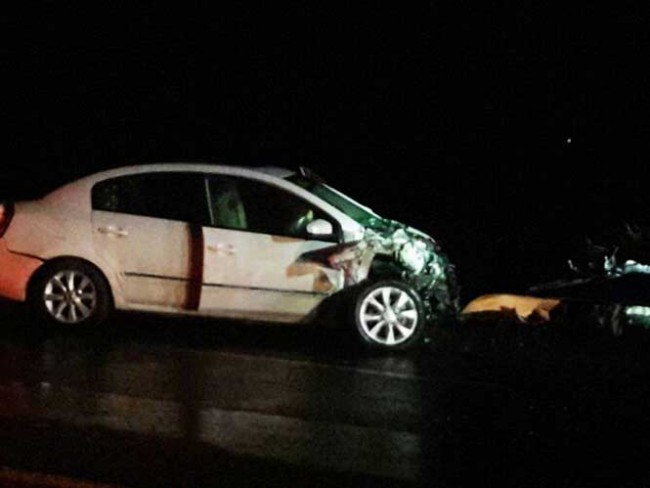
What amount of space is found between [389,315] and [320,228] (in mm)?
914

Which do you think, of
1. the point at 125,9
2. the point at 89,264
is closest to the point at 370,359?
the point at 89,264

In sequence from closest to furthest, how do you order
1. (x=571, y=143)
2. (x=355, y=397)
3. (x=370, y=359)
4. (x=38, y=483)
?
(x=38, y=483)
(x=355, y=397)
(x=370, y=359)
(x=571, y=143)

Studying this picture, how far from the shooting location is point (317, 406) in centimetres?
845

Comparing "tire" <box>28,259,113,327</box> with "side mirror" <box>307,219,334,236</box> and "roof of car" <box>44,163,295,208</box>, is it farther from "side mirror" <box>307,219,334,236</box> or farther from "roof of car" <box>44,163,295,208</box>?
"side mirror" <box>307,219,334,236</box>

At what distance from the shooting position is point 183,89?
27.0m

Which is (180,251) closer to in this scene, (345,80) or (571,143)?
(571,143)

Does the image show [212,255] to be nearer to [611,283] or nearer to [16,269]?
[16,269]

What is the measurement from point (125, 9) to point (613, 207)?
42.0 feet

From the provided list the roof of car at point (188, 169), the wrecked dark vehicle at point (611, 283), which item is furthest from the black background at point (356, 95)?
the roof of car at point (188, 169)

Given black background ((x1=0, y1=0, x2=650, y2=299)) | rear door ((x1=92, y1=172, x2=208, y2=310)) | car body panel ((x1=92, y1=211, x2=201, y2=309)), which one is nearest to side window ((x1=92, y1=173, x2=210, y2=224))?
rear door ((x1=92, y1=172, x2=208, y2=310))

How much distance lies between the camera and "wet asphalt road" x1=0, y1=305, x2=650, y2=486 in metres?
6.81

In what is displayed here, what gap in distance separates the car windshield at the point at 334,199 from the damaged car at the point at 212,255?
0.21 feet

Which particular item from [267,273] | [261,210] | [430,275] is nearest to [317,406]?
[267,273]

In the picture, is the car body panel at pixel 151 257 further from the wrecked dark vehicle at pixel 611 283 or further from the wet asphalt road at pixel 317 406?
the wrecked dark vehicle at pixel 611 283
